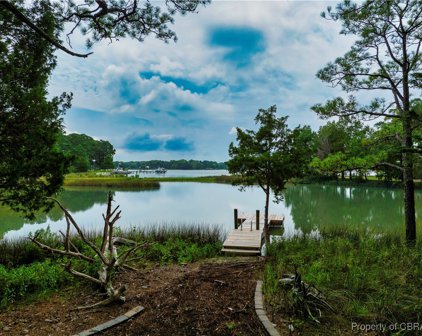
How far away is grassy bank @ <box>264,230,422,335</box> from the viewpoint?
3236mm

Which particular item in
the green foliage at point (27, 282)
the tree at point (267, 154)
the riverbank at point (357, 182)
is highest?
the tree at point (267, 154)

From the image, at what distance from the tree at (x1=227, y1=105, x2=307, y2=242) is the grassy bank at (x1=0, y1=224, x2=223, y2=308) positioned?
95.1 inches

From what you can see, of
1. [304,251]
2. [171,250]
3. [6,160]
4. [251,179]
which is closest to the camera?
[6,160]

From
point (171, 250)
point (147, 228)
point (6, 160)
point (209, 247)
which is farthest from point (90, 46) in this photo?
point (147, 228)

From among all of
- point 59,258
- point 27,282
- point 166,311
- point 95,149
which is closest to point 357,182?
point 59,258

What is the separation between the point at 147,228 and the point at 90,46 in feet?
22.4

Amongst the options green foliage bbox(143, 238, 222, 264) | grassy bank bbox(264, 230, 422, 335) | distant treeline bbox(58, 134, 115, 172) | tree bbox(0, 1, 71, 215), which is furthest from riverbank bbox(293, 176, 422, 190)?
distant treeline bbox(58, 134, 115, 172)

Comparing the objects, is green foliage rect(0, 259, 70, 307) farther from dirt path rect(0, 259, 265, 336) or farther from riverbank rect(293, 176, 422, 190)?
riverbank rect(293, 176, 422, 190)

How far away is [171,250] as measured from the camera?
25.4 feet

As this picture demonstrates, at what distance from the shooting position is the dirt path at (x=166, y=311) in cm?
323

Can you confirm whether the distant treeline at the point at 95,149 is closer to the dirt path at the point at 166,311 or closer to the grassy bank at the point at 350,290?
the dirt path at the point at 166,311

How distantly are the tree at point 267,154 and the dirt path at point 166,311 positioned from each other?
4.56 m

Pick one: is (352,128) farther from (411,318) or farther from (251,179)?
(411,318)

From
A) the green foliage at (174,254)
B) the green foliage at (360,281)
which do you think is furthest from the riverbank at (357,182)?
the green foliage at (360,281)
